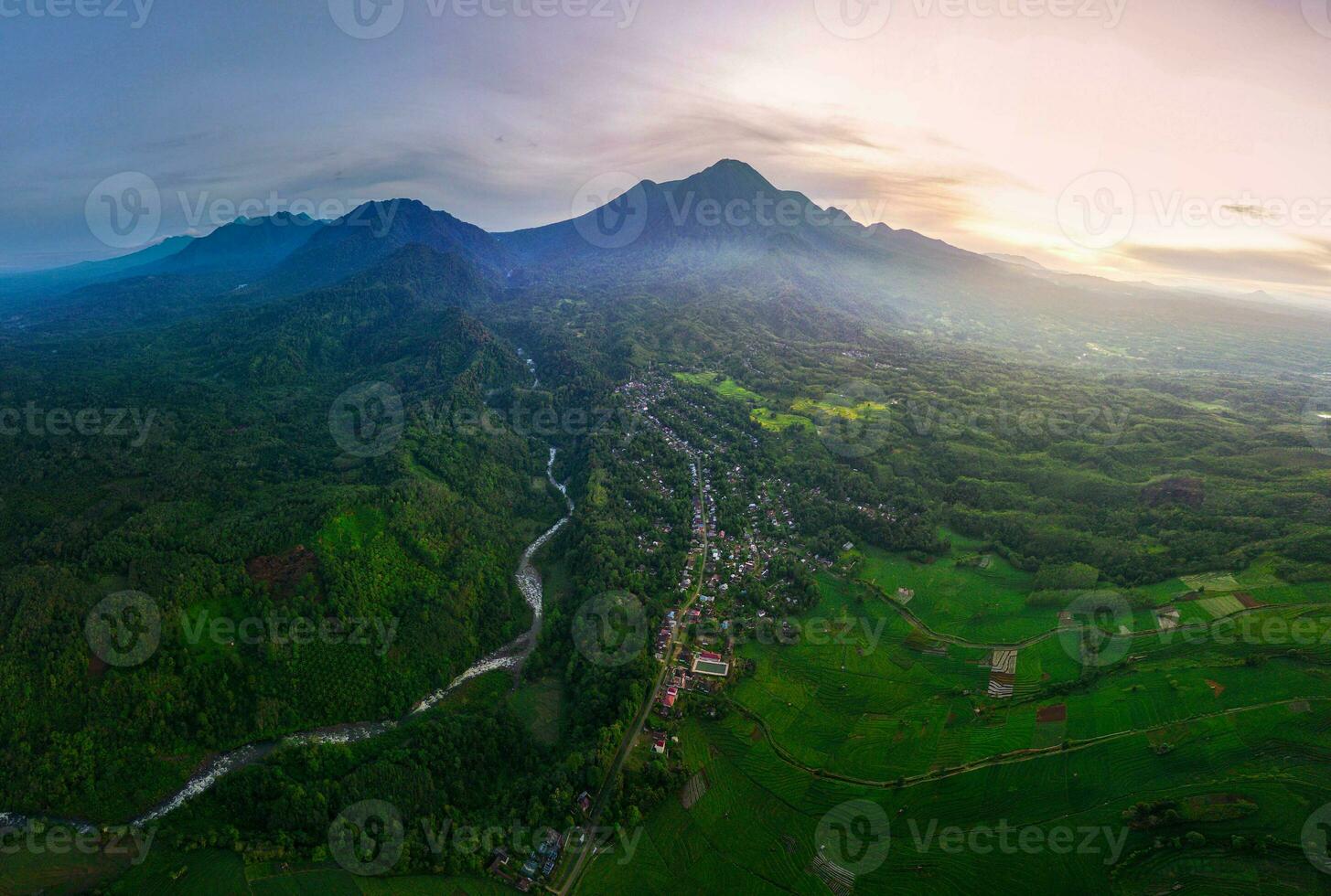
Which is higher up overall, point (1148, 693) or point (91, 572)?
point (91, 572)

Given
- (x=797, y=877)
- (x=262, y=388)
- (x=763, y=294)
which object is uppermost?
(x=763, y=294)

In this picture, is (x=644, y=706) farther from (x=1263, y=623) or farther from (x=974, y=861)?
(x=1263, y=623)

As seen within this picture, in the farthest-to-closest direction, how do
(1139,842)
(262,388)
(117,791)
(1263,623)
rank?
(262,388) → (1263,623) → (117,791) → (1139,842)

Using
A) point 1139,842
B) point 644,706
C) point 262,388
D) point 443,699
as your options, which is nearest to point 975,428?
point 1139,842
